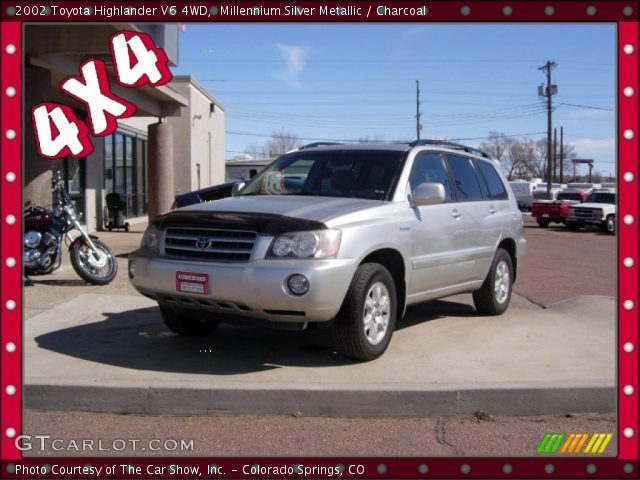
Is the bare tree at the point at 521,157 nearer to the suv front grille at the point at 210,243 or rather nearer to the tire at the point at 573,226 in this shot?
the tire at the point at 573,226

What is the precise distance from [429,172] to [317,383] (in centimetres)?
271

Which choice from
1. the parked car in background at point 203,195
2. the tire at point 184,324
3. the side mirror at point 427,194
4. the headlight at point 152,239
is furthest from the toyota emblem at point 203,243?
the parked car in background at point 203,195

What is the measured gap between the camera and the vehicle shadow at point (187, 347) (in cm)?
561

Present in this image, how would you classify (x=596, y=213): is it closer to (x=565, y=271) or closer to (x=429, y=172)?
(x=565, y=271)

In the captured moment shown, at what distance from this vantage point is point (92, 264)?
9.40 m

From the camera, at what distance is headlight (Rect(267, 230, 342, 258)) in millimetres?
5113

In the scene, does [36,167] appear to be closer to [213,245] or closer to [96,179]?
[213,245]

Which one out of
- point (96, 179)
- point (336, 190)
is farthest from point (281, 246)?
point (96, 179)

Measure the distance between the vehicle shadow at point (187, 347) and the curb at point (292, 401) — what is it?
21.4 inches

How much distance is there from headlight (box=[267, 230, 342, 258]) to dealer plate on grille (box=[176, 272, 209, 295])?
1.78 ft

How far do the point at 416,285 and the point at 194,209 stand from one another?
6.82ft

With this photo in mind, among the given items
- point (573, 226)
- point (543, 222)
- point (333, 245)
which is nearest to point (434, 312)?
point (333, 245)

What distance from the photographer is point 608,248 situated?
19922mm

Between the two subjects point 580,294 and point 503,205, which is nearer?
point 503,205
